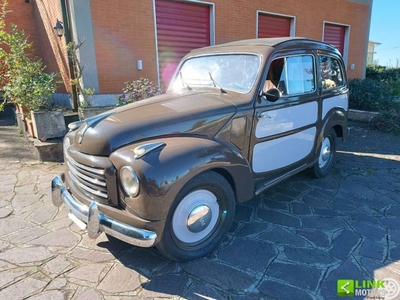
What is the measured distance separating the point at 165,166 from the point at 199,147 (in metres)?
0.39

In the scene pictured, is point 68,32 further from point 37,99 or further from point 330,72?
point 330,72

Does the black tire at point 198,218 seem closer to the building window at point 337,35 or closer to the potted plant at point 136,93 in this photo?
the potted plant at point 136,93

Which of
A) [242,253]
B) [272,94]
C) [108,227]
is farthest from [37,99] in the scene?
[242,253]

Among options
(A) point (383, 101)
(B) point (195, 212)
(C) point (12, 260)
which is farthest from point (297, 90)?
(A) point (383, 101)

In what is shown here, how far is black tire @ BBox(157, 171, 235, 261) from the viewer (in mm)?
2343

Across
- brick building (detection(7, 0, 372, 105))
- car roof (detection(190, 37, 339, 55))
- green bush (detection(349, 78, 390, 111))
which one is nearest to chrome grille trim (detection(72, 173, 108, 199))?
car roof (detection(190, 37, 339, 55))

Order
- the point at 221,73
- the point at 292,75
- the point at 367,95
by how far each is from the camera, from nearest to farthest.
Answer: the point at 221,73
the point at 292,75
the point at 367,95

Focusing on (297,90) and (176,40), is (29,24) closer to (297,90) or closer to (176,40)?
(176,40)

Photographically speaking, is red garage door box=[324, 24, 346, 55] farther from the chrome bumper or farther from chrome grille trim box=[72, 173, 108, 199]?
the chrome bumper

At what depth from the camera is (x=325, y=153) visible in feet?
14.9

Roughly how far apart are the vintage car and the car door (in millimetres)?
12

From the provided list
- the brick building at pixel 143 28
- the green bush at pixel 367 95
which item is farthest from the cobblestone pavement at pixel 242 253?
the green bush at pixel 367 95

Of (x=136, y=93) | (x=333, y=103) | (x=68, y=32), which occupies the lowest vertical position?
(x=333, y=103)

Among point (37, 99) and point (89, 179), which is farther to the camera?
point (37, 99)
